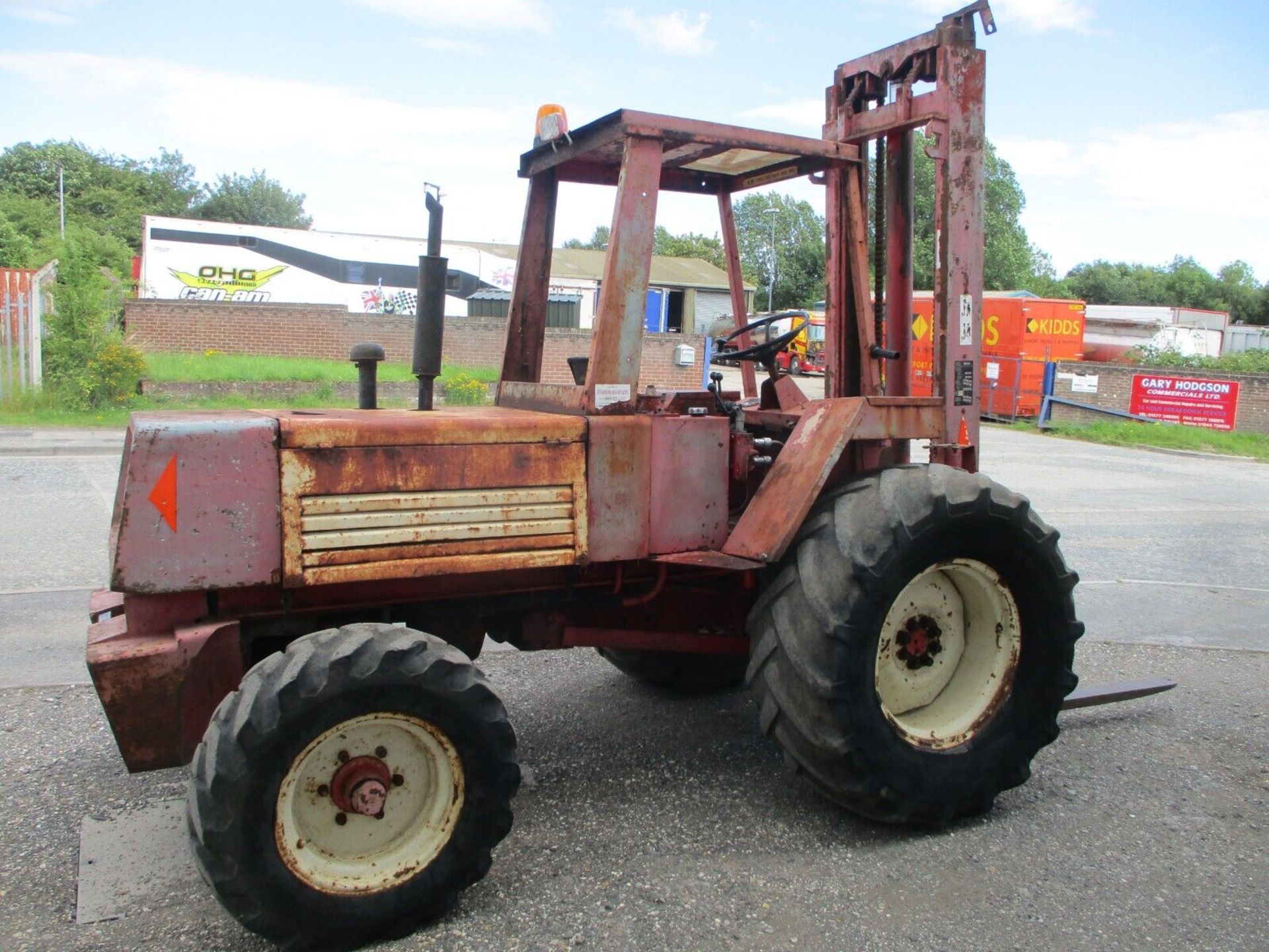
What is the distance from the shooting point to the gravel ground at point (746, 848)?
11.0ft

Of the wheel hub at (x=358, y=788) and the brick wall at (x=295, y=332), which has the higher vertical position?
the brick wall at (x=295, y=332)

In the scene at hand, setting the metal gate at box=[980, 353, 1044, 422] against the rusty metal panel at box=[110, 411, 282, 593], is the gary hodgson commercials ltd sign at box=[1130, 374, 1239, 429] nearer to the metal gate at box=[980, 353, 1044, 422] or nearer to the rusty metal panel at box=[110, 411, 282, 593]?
the metal gate at box=[980, 353, 1044, 422]

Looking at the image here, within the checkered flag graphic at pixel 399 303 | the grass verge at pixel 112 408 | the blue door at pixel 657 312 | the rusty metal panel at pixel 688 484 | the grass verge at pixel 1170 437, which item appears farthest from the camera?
the checkered flag graphic at pixel 399 303

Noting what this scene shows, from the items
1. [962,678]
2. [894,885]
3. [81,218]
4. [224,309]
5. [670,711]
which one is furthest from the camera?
[81,218]

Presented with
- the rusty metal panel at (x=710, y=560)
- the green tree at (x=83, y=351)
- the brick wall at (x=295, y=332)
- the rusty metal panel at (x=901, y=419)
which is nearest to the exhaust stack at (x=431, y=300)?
the rusty metal panel at (x=710, y=560)

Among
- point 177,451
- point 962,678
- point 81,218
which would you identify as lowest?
point 962,678

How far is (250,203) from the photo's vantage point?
68688 mm

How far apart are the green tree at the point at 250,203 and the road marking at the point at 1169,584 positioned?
213 feet

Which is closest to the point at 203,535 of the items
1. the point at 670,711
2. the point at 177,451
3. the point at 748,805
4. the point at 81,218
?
the point at 177,451

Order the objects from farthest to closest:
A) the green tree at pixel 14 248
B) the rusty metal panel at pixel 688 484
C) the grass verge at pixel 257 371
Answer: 1. the green tree at pixel 14 248
2. the grass verge at pixel 257 371
3. the rusty metal panel at pixel 688 484

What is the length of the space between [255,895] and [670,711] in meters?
2.58

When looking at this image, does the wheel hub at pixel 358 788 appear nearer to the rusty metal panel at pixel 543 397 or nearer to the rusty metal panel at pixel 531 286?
the rusty metal panel at pixel 543 397

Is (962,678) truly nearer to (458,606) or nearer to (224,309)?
(458,606)

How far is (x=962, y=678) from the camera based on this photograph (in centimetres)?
447
